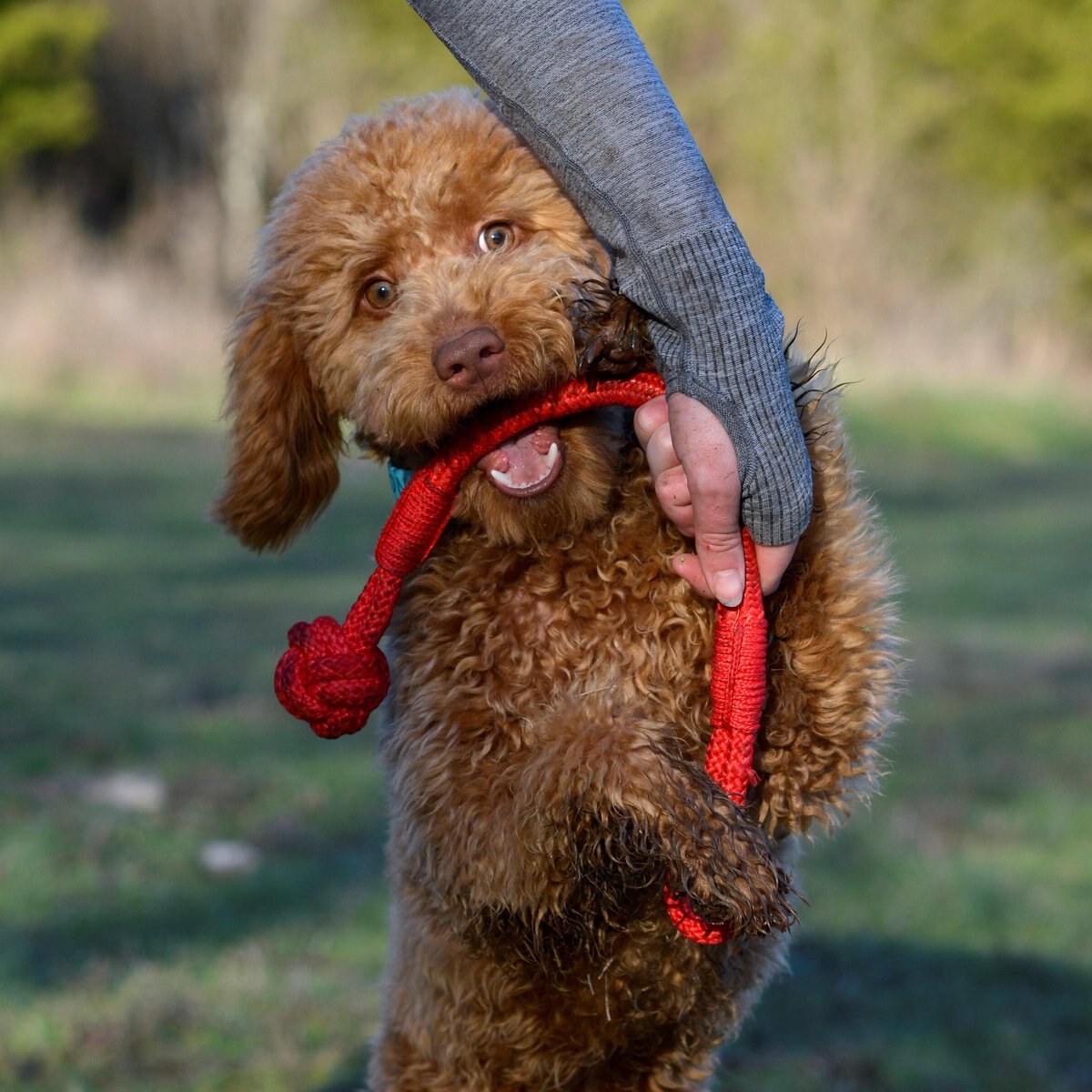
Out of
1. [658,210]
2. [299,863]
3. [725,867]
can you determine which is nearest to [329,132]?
[299,863]

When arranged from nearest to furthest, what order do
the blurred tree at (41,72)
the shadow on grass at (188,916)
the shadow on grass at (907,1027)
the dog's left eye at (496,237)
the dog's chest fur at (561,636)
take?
the dog's chest fur at (561,636), the dog's left eye at (496,237), the shadow on grass at (907,1027), the shadow on grass at (188,916), the blurred tree at (41,72)

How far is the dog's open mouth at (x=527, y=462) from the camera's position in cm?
233

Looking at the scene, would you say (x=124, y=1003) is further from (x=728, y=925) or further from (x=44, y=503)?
(x=44, y=503)

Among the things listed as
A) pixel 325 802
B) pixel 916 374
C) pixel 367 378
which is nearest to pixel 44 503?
pixel 325 802

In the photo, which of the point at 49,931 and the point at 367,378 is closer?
the point at 367,378

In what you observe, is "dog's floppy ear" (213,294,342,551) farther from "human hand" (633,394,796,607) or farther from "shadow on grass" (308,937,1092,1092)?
"shadow on grass" (308,937,1092,1092)

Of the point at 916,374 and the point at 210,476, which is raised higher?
the point at 916,374

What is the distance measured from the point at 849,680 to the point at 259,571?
8016 mm

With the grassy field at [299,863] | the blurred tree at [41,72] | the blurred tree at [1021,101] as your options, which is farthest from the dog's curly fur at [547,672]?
the blurred tree at [1021,101]

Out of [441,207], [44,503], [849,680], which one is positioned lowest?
[44,503]

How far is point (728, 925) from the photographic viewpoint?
2162 millimetres

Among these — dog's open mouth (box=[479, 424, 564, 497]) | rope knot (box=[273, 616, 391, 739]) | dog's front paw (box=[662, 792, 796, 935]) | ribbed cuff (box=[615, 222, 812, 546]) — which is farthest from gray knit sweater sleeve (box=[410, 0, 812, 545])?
rope knot (box=[273, 616, 391, 739])

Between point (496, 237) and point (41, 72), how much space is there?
73.6 feet

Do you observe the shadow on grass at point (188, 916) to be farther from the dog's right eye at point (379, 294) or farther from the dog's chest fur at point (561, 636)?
the dog's right eye at point (379, 294)
